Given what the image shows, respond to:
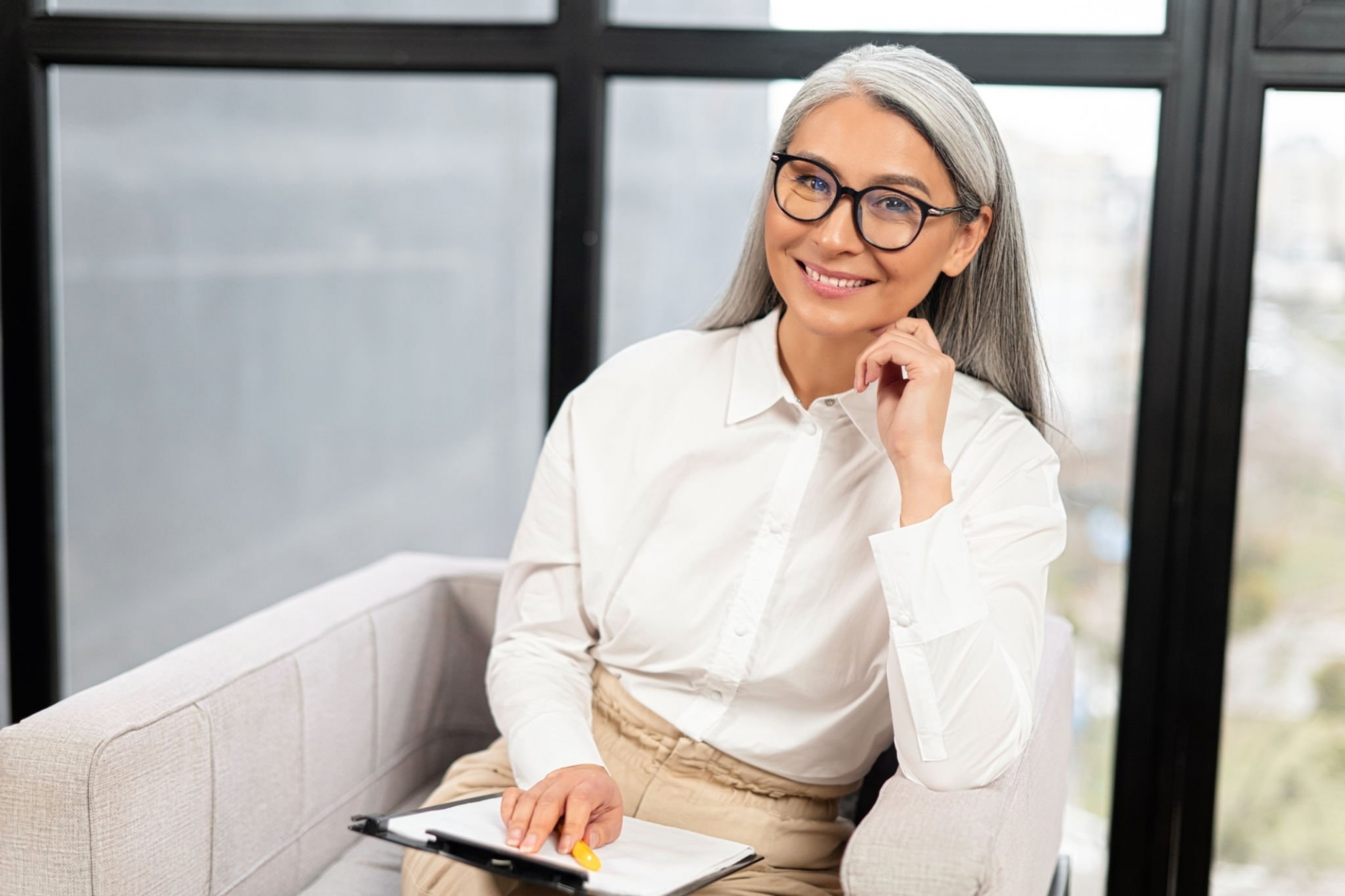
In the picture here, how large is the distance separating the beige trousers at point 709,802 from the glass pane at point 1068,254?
2.06 ft

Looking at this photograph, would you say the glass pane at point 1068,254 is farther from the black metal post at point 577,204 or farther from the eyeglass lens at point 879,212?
the eyeglass lens at point 879,212

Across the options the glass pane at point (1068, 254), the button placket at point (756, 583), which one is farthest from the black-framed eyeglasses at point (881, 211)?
the glass pane at point (1068, 254)

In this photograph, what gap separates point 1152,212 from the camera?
1.95 meters

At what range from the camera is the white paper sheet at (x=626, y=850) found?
3.90 ft

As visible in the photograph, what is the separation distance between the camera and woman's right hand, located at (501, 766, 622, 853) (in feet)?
4.15

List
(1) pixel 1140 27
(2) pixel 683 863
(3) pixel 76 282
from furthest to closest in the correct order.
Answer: (3) pixel 76 282
(1) pixel 1140 27
(2) pixel 683 863

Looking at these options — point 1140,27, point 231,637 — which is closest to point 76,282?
point 231,637

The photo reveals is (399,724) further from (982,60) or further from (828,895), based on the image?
(982,60)

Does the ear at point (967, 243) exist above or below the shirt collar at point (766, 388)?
above

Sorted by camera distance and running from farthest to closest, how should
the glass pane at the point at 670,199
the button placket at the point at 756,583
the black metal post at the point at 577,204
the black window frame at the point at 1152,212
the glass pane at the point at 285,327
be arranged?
the glass pane at the point at 285,327 → the glass pane at the point at 670,199 → the black metal post at the point at 577,204 → the black window frame at the point at 1152,212 → the button placket at the point at 756,583

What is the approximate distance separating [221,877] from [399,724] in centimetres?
42

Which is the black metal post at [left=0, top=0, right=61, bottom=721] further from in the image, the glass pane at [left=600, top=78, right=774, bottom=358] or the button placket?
the button placket

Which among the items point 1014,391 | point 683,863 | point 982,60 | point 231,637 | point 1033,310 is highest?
point 982,60

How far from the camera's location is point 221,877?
1.44 m
